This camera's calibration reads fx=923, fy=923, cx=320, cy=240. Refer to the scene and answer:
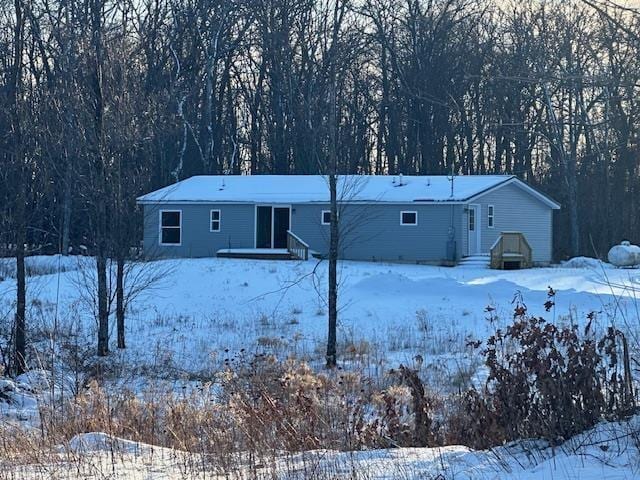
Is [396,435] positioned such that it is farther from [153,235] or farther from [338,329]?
[153,235]

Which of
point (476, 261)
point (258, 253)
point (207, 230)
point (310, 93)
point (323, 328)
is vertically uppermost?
point (310, 93)

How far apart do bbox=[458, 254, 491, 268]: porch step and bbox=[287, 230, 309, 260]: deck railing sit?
5684 millimetres

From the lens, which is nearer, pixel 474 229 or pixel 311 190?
pixel 474 229

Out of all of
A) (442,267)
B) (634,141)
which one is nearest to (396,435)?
(634,141)

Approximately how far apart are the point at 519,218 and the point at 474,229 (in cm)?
332

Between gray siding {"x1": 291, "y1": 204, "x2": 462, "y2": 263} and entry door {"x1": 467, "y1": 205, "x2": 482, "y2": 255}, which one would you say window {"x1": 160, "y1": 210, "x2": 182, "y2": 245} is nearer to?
gray siding {"x1": 291, "y1": 204, "x2": 462, "y2": 263}

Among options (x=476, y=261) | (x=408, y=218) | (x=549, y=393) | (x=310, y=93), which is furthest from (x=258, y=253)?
(x=549, y=393)

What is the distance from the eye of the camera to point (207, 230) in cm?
3656

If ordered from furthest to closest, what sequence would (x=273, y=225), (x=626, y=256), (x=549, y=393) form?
1. (x=273, y=225)
2. (x=626, y=256)
3. (x=549, y=393)

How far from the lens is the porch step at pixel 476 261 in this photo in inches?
1298

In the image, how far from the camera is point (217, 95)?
163ft

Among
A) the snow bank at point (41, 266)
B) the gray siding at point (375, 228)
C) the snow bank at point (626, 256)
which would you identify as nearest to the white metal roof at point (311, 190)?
the gray siding at point (375, 228)

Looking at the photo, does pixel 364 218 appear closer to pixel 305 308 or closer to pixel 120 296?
pixel 305 308

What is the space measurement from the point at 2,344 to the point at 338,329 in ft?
23.7
